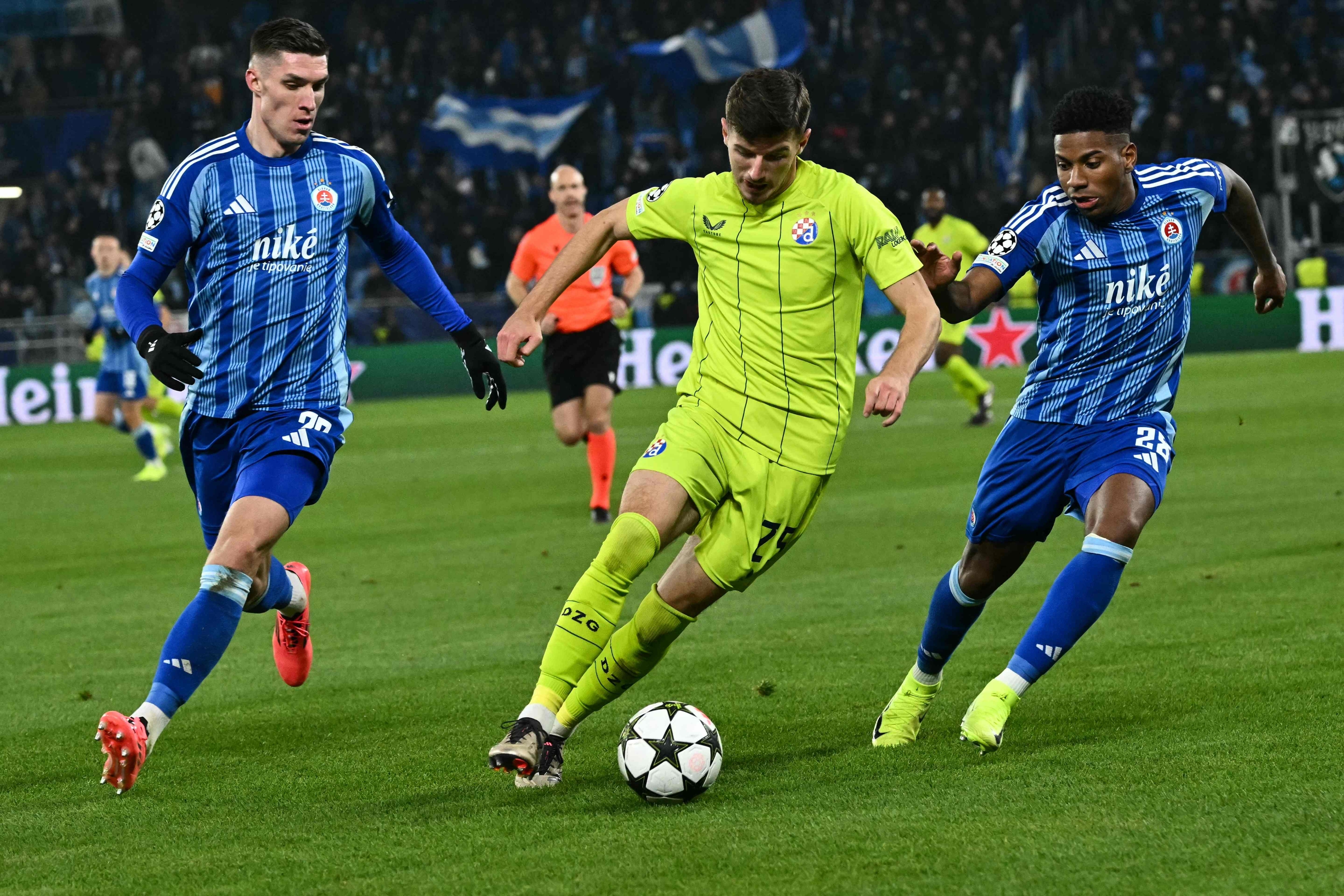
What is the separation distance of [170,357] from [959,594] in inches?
103

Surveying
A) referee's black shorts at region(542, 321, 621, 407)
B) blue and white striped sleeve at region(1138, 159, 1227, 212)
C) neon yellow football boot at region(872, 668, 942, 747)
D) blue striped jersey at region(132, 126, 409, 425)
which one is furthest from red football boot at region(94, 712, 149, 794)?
referee's black shorts at region(542, 321, 621, 407)

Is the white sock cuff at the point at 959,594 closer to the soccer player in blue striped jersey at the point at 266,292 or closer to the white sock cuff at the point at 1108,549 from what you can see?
the white sock cuff at the point at 1108,549

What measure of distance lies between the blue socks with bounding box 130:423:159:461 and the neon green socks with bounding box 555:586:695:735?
494 inches

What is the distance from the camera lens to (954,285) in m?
5.23

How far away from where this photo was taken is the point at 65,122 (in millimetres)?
31219

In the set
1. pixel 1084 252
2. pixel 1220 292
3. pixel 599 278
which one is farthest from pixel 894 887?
pixel 1220 292

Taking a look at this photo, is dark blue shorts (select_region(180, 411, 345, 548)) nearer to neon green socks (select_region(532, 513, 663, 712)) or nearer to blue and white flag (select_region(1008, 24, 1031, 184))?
neon green socks (select_region(532, 513, 663, 712))

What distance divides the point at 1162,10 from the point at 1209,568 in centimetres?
2426

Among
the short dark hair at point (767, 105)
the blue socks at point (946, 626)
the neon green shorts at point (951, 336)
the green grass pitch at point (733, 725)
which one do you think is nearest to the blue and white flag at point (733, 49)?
the neon green shorts at point (951, 336)

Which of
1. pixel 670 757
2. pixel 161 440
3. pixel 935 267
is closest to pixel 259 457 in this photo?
pixel 670 757

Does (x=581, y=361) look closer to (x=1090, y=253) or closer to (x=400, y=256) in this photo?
(x=400, y=256)

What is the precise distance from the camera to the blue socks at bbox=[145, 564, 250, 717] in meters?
4.95

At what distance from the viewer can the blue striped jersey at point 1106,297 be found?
5445 millimetres

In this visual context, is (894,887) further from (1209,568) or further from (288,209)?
(1209,568)
